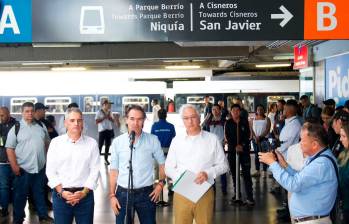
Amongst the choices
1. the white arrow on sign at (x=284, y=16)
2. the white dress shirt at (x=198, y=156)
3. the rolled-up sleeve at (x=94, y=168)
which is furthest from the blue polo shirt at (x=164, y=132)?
the rolled-up sleeve at (x=94, y=168)

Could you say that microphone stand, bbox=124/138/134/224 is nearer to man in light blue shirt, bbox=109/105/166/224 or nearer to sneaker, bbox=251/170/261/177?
man in light blue shirt, bbox=109/105/166/224

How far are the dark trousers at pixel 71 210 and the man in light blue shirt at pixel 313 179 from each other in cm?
190

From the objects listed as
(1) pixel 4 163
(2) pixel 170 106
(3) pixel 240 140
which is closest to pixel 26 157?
(1) pixel 4 163

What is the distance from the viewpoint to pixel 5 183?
333 inches

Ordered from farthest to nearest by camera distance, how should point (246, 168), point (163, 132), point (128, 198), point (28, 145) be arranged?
1. point (163, 132)
2. point (246, 168)
3. point (28, 145)
4. point (128, 198)

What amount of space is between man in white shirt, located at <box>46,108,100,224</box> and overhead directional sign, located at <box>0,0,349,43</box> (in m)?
1.81

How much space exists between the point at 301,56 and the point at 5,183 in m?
9.04

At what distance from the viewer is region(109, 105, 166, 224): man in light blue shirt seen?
506cm

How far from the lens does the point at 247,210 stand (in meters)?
9.09

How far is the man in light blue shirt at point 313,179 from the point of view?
4082mm

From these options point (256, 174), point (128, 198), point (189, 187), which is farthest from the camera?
point (256, 174)

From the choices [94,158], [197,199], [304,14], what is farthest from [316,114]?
[94,158]

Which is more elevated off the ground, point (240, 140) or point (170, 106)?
point (170, 106)

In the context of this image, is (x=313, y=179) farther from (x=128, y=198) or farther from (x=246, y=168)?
(x=246, y=168)
